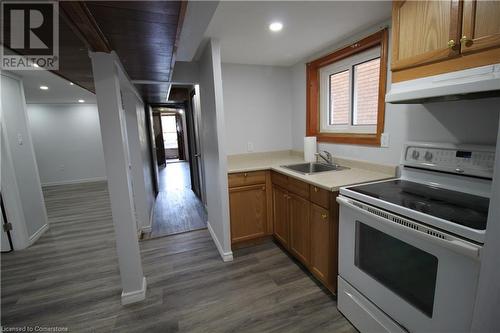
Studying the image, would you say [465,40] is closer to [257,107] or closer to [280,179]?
[280,179]

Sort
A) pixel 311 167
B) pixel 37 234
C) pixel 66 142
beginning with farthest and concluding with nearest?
pixel 66 142
pixel 37 234
pixel 311 167

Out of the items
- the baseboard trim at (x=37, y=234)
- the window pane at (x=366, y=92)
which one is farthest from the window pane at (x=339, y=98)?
the baseboard trim at (x=37, y=234)

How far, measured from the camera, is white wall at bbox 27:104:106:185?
18.7 ft

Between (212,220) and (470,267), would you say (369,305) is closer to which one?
(470,267)

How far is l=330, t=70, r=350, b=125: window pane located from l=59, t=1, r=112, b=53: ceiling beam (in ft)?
7.06

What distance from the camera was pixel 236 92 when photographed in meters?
2.83

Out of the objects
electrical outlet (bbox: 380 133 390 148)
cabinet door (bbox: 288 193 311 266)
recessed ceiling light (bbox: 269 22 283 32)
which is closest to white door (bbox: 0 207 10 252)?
cabinet door (bbox: 288 193 311 266)

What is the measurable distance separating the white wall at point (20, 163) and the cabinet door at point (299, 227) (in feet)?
10.5

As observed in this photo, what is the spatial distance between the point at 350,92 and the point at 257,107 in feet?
3.60

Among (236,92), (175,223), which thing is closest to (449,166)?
(236,92)

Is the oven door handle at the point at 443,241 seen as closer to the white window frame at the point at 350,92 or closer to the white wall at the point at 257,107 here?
the white window frame at the point at 350,92

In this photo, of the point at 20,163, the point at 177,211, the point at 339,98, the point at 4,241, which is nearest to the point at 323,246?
the point at 339,98

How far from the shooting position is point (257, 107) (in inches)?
116

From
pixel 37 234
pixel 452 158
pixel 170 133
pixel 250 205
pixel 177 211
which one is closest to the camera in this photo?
pixel 452 158
